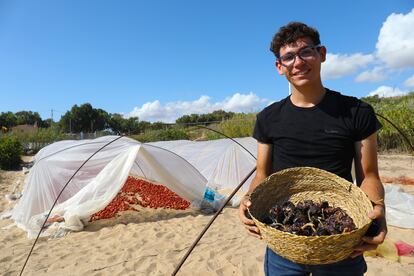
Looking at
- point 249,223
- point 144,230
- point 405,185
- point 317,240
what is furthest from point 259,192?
point 405,185

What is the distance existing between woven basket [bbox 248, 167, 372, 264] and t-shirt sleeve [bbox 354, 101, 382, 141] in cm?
18

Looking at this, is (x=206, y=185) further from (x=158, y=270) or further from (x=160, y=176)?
(x=158, y=270)

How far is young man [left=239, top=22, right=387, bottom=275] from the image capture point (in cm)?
131

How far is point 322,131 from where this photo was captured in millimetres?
1365

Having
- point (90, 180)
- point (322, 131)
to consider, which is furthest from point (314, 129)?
point (90, 180)

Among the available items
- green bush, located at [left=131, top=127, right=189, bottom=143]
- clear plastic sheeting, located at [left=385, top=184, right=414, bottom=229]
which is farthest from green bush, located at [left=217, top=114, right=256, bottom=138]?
clear plastic sheeting, located at [left=385, top=184, right=414, bottom=229]

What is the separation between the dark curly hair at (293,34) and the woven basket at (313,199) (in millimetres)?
515

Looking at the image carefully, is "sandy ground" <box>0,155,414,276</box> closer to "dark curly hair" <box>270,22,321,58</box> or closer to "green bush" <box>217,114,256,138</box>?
"dark curly hair" <box>270,22,321,58</box>

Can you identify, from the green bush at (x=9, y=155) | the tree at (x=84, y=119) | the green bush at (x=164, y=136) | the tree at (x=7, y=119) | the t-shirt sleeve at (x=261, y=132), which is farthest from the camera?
the tree at (x=84, y=119)

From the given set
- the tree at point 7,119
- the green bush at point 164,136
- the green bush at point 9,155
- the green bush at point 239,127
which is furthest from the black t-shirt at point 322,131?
the tree at point 7,119

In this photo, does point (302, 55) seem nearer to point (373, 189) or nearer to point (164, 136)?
point (373, 189)

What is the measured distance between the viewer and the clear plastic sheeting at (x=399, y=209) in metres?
4.19

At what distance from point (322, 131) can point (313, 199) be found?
0.30 metres

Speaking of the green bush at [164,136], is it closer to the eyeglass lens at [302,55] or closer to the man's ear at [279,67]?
the man's ear at [279,67]
